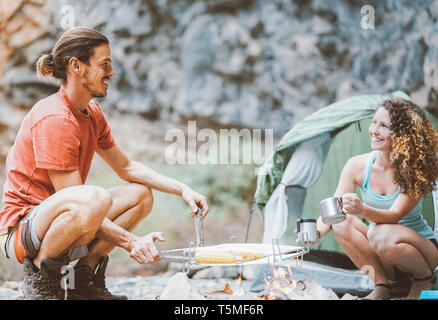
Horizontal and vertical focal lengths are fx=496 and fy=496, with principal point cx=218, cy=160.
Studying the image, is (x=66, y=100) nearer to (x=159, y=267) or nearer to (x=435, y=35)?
(x=159, y=267)

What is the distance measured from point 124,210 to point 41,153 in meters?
0.60

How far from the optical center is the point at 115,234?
250 cm

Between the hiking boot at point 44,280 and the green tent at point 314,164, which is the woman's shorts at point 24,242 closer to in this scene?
the hiking boot at point 44,280

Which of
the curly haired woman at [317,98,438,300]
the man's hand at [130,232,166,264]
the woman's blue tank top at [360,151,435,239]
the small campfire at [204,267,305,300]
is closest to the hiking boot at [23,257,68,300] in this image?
the man's hand at [130,232,166,264]

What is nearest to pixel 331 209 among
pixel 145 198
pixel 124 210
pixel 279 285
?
pixel 279 285

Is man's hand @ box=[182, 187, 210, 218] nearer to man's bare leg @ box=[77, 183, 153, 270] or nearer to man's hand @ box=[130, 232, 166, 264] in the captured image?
man's bare leg @ box=[77, 183, 153, 270]

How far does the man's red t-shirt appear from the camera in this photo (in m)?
2.48

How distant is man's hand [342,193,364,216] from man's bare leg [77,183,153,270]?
1162 millimetres

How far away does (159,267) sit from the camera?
341cm

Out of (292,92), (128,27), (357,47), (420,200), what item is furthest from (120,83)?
(420,200)

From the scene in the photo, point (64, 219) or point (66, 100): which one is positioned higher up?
point (66, 100)

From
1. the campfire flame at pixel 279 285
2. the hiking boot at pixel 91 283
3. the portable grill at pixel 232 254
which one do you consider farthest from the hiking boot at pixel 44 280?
the campfire flame at pixel 279 285

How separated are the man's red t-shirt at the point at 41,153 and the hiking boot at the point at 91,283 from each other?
443 mm

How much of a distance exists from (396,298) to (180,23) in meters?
2.36
